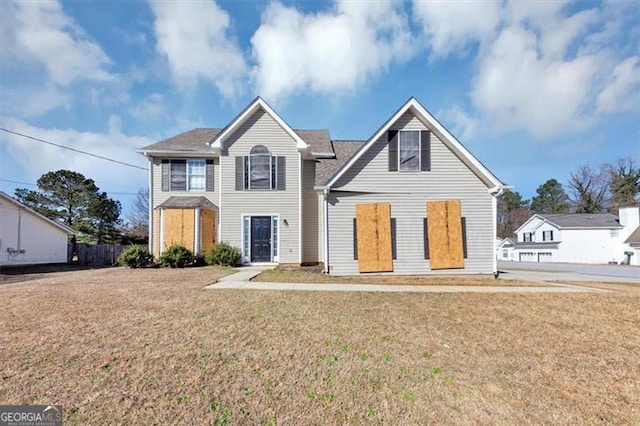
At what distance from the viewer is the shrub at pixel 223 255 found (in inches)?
569

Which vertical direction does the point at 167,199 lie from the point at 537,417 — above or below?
above

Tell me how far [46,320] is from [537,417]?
738cm

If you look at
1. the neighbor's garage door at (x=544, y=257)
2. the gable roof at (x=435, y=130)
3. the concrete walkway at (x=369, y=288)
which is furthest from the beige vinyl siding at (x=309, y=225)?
the neighbor's garage door at (x=544, y=257)

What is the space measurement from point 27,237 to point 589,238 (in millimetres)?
51534

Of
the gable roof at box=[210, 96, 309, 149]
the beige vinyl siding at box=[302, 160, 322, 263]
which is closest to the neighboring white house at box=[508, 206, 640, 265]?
the beige vinyl siding at box=[302, 160, 322, 263]

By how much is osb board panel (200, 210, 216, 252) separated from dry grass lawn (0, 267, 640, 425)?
26.5ft

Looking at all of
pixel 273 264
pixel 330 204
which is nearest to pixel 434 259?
pixel 330 204

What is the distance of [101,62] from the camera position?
1392 cm

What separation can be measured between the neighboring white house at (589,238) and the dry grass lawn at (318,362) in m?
36.8

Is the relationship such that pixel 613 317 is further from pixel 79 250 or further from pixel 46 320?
pixel 79 250

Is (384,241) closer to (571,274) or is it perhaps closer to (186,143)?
(186,143)

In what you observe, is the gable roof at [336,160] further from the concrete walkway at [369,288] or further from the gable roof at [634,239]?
the gable roof at [634,239]

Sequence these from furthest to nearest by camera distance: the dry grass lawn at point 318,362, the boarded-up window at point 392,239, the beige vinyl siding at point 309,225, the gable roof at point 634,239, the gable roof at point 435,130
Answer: the gable roof at point 634,239
the beige vinyl siding at point 309,225
the boarded-up window at point 392,239
the gable roof at point 435,130
the dry grass lawn at point 318,362

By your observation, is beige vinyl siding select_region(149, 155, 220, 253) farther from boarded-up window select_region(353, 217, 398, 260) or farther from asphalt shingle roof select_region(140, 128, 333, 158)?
boarded-up window select_region(353, 217, 398, 260)
